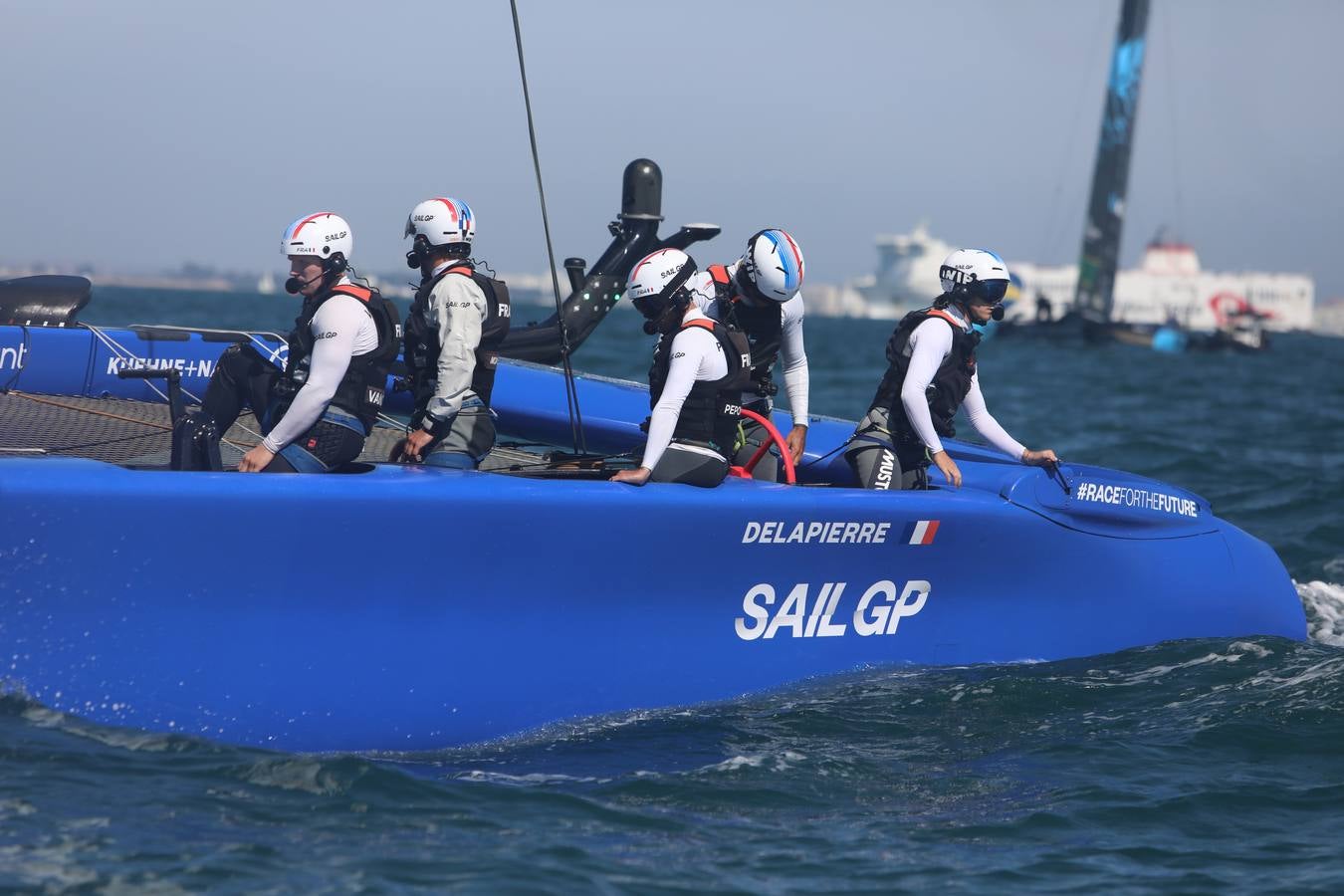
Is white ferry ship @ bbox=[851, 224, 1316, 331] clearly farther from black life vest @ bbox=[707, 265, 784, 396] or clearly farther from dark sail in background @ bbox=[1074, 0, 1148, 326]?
black life vest @ bbox=[707, 265, 784, 396]

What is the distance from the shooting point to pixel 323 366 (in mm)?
4883

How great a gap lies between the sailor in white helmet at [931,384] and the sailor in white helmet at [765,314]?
341mm

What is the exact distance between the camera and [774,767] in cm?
477

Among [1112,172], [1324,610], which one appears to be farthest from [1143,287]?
[1324,610]

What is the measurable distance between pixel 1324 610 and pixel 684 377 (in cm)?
434

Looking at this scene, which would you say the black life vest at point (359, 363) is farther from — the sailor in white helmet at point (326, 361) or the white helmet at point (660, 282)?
the white helmet at point (660, 282)

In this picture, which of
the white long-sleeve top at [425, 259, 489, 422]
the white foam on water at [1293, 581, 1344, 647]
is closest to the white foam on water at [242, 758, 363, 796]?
the white long-sleeve top at [425, 259, 489, 422]

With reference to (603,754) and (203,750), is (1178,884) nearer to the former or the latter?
(603,754)

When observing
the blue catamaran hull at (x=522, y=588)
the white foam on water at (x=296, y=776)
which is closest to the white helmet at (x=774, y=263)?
the blue catamaran hull at (x=522, y=588)

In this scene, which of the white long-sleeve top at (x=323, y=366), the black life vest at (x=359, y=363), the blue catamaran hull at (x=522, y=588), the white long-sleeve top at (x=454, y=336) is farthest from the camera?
the white long-sleeve top at (x=454, y=336)

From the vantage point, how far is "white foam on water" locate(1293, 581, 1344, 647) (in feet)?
24.1

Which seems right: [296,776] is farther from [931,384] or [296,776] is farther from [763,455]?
[931,384]

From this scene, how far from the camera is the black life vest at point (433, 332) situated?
5434 millimetres

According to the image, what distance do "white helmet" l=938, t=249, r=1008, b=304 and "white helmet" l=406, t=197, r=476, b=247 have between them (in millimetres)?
1844
